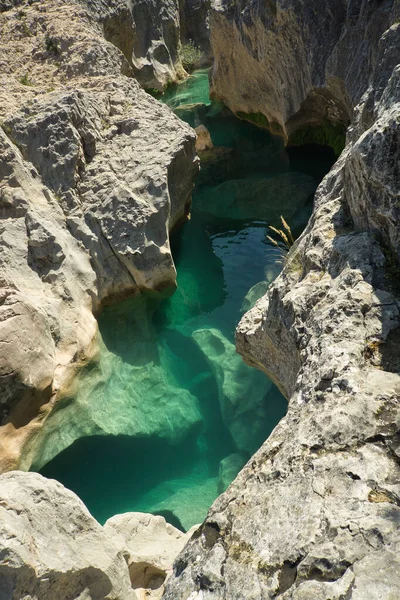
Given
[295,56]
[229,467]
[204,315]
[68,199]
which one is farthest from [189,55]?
[229,467]

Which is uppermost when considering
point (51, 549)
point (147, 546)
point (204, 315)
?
point (51, 549)

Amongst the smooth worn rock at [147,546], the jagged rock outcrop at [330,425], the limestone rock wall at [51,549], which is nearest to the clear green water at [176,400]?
the smooth worn rock at [147,546]

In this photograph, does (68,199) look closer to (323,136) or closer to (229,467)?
(229,467)

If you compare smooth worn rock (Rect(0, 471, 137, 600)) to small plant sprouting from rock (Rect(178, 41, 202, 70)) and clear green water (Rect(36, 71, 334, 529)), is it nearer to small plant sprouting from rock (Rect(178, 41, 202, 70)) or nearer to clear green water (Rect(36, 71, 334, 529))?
clear green water (Rect(36, 71, 334, 529))

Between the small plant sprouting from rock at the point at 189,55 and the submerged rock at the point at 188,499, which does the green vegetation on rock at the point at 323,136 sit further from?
the small plant sprouting from rock at the point at 189,55

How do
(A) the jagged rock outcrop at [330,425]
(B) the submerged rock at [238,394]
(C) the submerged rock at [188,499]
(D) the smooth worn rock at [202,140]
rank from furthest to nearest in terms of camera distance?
(D) the smooth worn rock at [202,140] → (B) the submerged rock at [238,394] → (C) the submerged rock at [188,499] → (A) the jagged rock outcrop at [330,425]

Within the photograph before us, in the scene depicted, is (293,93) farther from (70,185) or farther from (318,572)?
(318,572)

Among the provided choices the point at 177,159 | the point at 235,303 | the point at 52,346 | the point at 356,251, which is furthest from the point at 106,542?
the point at 177,159
